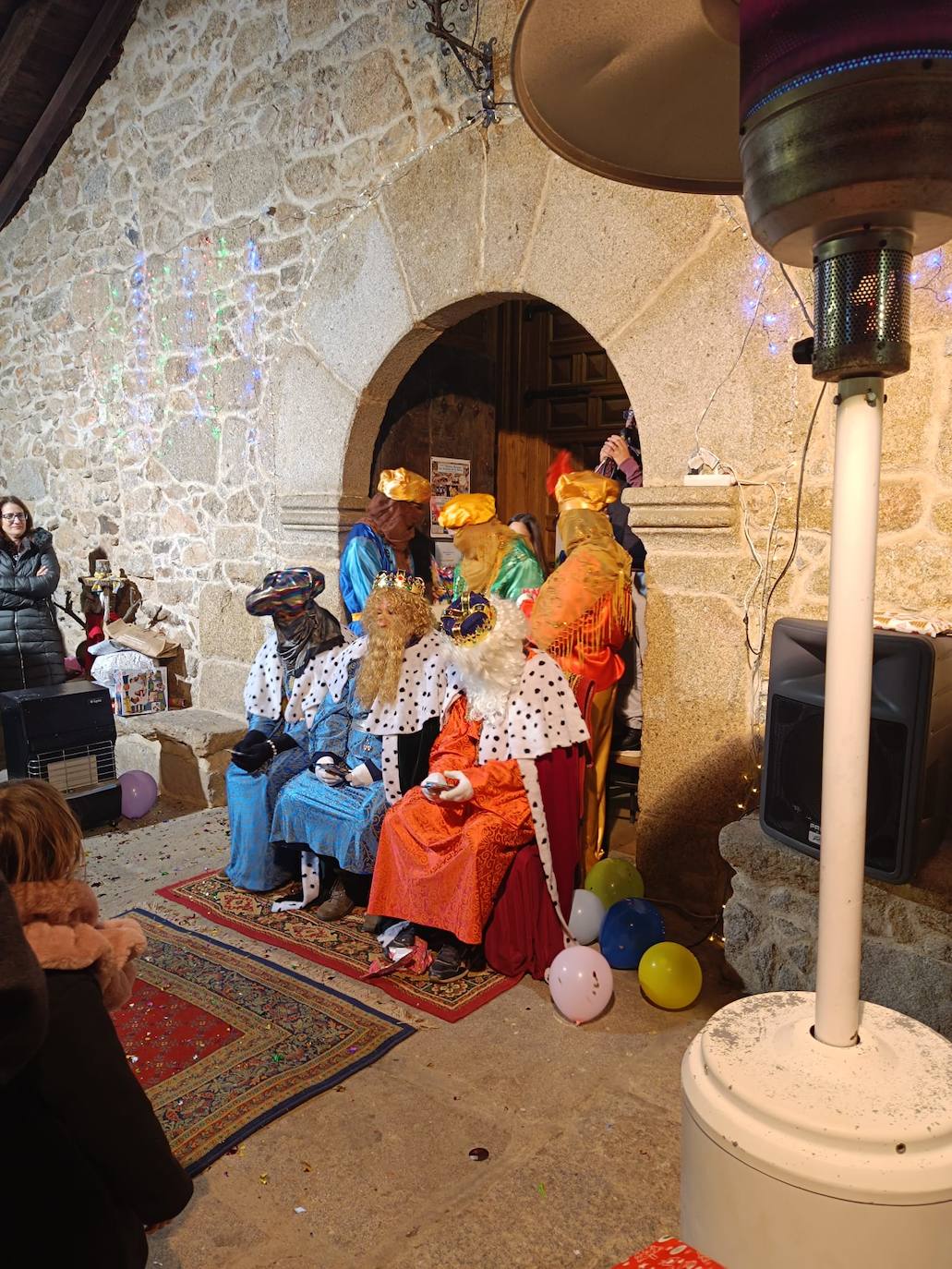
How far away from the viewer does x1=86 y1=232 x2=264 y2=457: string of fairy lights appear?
5.31m

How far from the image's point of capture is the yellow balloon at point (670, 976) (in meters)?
2.94

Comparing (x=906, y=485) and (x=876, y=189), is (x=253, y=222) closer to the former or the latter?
(x=906, y=485)

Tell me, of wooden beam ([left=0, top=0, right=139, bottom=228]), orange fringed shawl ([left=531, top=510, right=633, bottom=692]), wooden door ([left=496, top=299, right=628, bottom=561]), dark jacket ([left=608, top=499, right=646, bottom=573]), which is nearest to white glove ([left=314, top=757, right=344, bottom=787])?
orange fringed shawl ([left=531, top=510, right=633, bottom=692])

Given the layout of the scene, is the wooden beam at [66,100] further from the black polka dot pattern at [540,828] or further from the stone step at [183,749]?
the black polka dot pattern at [540,828]

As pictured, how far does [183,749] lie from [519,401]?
10.4 ft

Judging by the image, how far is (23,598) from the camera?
6289mm

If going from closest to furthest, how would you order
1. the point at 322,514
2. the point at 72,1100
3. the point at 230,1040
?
the point at 72,1100
the point at 230,1040
the point at 322,514

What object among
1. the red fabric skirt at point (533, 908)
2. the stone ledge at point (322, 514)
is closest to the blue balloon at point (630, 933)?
the red fabric skirt at point (533, 908)

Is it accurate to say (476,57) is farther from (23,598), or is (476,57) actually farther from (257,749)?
(23,598)

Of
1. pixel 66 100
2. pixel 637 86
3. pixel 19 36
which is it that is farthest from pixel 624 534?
pixel 19 36

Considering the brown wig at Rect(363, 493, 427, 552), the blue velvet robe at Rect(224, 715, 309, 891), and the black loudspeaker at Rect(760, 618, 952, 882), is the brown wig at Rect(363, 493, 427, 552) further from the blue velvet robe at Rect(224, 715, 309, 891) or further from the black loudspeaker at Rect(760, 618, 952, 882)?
the black loudspeaker at Rect(760, 618, 952, 882)

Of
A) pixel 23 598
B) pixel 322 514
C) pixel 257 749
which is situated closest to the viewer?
pixel 257 749

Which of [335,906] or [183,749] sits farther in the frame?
[183,749]

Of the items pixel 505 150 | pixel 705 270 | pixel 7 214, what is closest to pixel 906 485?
pixel 705 270
